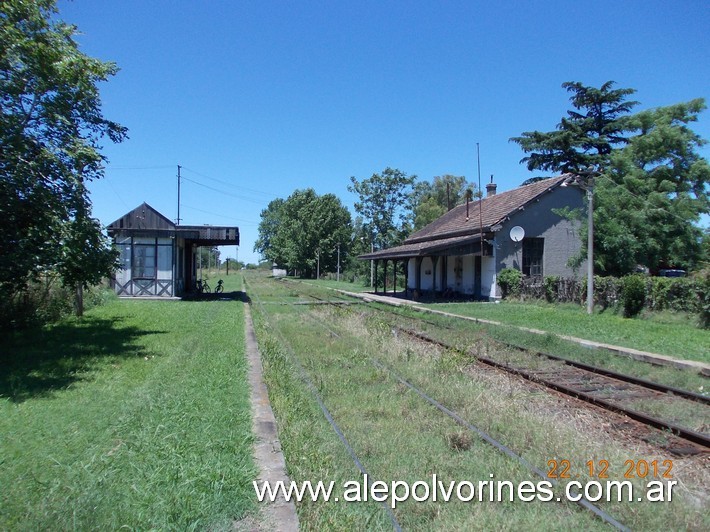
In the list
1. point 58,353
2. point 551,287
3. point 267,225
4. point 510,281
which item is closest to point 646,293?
point 551,287

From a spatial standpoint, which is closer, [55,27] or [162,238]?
[55,27]

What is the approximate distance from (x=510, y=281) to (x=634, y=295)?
7.87 meters

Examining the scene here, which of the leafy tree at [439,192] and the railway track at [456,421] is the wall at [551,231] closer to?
the railway track at [456,421]

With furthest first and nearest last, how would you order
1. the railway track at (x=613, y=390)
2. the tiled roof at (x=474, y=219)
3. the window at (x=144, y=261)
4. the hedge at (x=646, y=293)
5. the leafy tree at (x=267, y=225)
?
the leafy tree at (x=267, y=225), the tiled roof at (x=474, y=219), the window at (x=144, y=261), the hedge at (x=646, y=293), the railway track at (x=613, y=390)

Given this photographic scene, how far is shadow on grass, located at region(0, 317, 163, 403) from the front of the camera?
7.84 meters

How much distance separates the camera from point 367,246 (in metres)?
68.6

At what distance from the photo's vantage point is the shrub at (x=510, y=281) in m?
25.4

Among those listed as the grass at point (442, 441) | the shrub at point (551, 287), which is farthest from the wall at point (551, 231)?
the grass at point (442, 441)

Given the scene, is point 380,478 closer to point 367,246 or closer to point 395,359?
point 395,359

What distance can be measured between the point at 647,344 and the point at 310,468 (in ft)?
35.6

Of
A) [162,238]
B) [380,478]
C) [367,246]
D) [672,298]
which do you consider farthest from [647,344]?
[367,246]
